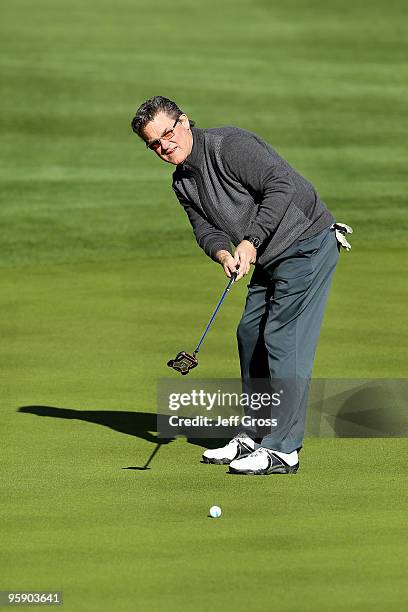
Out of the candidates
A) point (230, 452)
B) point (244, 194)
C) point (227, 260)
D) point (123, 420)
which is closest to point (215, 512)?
point (230, 452)

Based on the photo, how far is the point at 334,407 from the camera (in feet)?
34.8

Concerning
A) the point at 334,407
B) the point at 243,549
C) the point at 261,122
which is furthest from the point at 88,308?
the point at 261,122

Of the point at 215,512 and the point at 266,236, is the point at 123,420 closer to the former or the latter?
the point at 266,236

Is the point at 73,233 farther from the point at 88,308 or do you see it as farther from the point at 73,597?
the point at 73,597

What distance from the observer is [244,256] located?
8.58 metres

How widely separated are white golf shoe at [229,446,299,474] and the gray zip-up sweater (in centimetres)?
100

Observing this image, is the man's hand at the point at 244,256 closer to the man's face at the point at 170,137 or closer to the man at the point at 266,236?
the man at the point at 266,236

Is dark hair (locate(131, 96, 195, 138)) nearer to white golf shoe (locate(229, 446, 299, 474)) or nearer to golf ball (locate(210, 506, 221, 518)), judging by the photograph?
white golf shoe (locate(229, 446, 299, 474))

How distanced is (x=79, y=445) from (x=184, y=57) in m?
24.2

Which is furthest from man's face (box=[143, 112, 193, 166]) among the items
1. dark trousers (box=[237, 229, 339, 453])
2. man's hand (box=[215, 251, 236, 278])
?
dark trousers (box=[237, 229, 339, 453])

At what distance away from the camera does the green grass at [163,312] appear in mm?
6980

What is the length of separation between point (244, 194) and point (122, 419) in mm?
2009

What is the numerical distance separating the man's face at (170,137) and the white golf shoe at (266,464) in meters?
1.55

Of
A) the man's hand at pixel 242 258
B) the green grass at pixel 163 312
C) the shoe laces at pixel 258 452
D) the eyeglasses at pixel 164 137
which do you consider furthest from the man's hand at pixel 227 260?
the green grass at pixel 163 312
